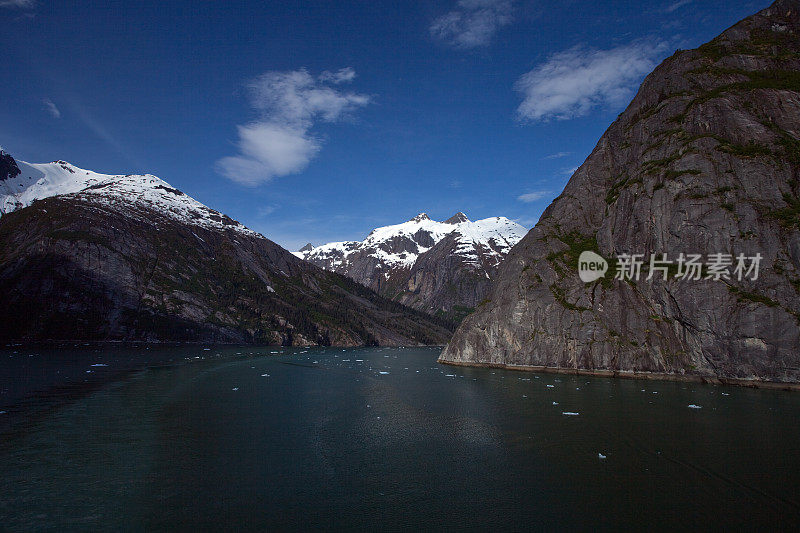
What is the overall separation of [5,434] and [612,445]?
47.1 metres

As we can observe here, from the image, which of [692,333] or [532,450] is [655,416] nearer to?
[532,450]

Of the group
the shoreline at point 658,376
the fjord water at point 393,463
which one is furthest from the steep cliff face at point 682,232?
the fjord water at point 393,463

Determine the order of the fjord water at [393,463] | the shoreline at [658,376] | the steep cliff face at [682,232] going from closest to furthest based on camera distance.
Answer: the fjord water at [393,463]
the shoreline at [658,376]
the steep cliff face at [682,232]

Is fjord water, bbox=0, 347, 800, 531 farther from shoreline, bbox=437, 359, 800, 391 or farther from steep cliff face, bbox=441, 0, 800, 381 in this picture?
steep cliff face, bbox=441, 0, 800, 381

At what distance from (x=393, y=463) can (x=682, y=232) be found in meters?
77.1

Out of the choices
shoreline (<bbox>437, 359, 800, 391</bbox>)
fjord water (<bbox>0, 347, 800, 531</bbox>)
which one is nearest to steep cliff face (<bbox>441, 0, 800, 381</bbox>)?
shoreline (<bbox>437, 359, 800, 391</bbox>)

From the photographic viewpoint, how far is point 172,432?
115ft

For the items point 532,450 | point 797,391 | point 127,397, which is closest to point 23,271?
point 127,397

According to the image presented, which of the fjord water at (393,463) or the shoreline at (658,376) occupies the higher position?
the shoreline at (658,376)

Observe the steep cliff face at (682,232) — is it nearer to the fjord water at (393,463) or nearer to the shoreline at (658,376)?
the shoreline at (658,376)

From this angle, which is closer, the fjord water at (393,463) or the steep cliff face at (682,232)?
the fjord water at (393,463)

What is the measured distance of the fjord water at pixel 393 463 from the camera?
20359 millimetres

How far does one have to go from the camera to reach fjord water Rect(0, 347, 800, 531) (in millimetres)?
20359

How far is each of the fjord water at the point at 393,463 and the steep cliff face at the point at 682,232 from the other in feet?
64.8
